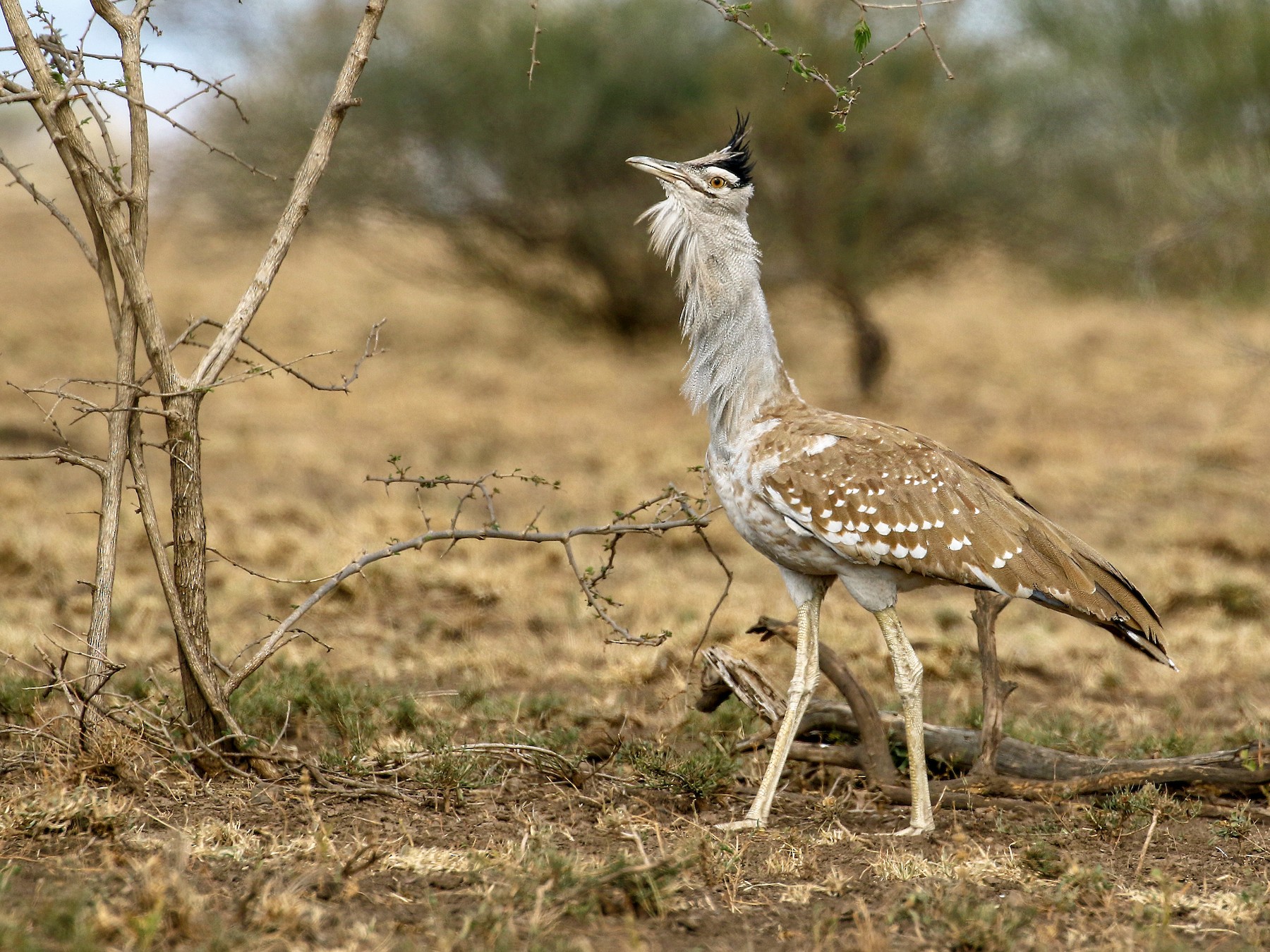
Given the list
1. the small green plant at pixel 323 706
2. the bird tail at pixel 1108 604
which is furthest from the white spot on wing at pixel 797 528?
the small green plant at pixel 323 706

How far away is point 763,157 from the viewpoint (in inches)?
518

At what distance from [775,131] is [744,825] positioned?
10.2 m

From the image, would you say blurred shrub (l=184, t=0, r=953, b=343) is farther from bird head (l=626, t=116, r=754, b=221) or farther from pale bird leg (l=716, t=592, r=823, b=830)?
pale bird leg (l=716, t=592, r=823, b=830)

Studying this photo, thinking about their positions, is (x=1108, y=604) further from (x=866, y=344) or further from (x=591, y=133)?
(x=591, y=133)

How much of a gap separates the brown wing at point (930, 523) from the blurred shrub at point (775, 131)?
918cm

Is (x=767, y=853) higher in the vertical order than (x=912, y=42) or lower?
lower

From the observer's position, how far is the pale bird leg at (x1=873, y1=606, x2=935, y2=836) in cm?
401

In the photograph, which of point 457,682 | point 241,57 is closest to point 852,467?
point 457,682

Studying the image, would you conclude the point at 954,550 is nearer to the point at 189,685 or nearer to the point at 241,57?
the point at 189,685

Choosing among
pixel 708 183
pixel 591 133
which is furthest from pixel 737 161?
pixel 591 133

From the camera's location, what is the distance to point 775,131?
42.4ft

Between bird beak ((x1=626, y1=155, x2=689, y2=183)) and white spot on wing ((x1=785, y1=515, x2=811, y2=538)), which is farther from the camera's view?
bird beak ((x1=626, y1=155, x2=689, y2=183))

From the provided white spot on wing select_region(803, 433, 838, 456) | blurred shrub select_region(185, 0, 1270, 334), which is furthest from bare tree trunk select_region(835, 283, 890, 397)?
white spot on wing select_region(803, 433, 838, 456)

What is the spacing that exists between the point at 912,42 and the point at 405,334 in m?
7.48
